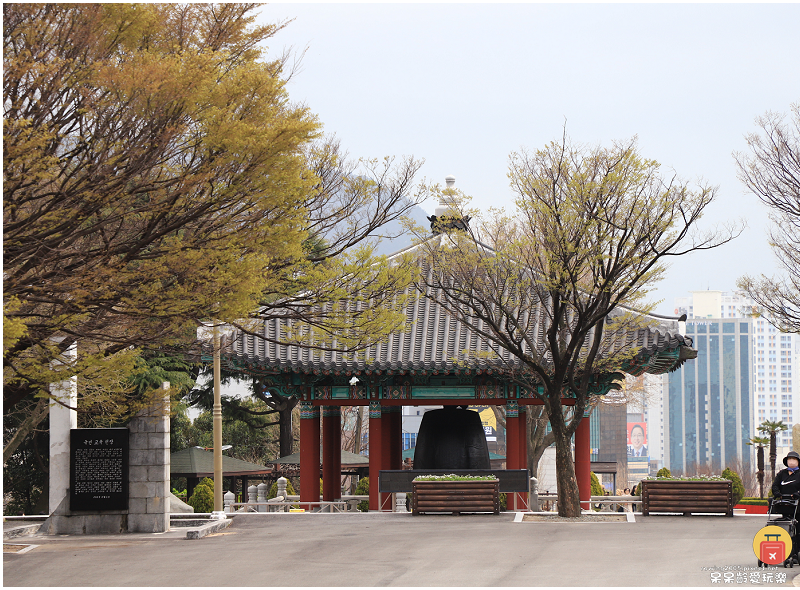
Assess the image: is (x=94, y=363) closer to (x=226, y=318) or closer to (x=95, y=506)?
(x=226, y=318)

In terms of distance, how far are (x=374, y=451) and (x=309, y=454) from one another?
163 centimetres

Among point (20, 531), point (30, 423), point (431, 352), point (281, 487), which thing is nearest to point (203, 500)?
point (281, 487)

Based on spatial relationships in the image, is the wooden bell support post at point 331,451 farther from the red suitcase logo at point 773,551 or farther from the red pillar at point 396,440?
the red suitcase logo at point 773,551

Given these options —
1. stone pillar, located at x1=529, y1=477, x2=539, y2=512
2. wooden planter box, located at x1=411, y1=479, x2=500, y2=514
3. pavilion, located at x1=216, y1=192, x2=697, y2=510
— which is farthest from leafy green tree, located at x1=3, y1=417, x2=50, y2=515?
stone pillar, located at x1=529, y1=477, x2=539, y2=512

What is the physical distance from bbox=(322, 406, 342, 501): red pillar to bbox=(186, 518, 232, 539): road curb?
6102 mm

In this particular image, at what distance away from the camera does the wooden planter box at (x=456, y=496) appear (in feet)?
58.6

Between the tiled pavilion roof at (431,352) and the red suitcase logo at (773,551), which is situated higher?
the tiled pavilion roof at (431,352)

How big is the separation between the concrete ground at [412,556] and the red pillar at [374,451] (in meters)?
4.12

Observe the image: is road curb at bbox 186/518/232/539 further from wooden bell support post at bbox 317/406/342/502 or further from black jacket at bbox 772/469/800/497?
black jacket at bbox 772/469/800/497

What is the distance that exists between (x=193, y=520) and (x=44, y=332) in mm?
8241

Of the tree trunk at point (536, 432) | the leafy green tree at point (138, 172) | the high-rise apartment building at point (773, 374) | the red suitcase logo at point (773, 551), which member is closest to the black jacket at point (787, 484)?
the red suitcase logo at point (773, 551)

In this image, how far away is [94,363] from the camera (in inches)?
442

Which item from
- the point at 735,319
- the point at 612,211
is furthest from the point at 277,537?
the point at 735,319

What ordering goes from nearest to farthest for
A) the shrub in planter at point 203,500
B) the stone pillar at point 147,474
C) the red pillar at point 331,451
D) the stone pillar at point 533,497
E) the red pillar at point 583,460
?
the stone pillar at point 147,474 → the red pillar at point 583,460 → the red pillar at point 331,451 → the stone pillar at point 533,497 → the shrub in planter at point 203,500
